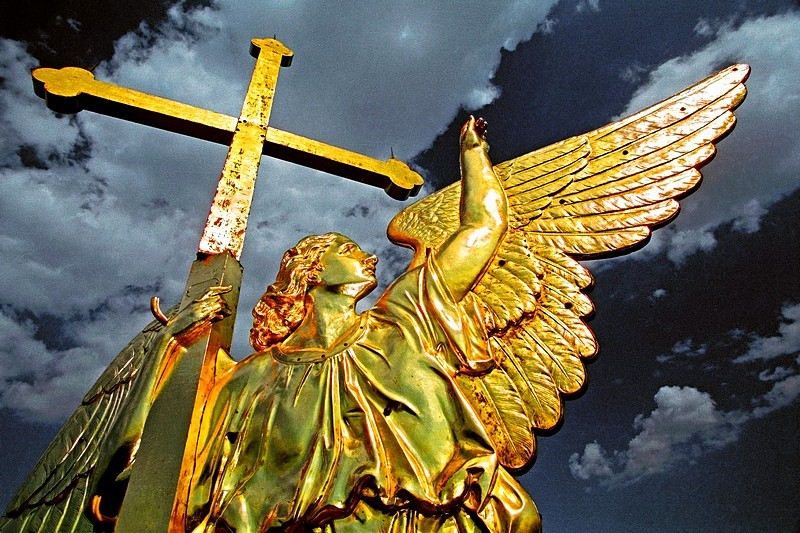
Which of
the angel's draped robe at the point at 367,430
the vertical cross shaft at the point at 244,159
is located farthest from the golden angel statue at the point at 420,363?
the vertical cross shaft at the point at 244,159

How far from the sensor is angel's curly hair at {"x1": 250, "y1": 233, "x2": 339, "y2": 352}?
2.36 metres

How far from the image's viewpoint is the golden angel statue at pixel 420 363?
1.81 m

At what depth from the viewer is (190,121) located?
268cm

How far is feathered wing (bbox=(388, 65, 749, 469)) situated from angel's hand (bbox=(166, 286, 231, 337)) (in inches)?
32.5

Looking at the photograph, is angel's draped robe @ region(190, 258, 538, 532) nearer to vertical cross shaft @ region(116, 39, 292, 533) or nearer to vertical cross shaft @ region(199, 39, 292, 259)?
vertical cross shaft @ region(116, 39, 292, 533)

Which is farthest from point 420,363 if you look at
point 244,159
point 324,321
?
point 244,159

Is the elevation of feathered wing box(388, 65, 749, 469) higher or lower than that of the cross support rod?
lower

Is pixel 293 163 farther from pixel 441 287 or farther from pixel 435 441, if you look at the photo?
pixel 435 441

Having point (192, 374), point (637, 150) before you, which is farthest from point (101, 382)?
point (637, 150)

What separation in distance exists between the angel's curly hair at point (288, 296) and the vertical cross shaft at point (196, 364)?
0.14 meters

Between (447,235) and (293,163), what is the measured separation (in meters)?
0.98

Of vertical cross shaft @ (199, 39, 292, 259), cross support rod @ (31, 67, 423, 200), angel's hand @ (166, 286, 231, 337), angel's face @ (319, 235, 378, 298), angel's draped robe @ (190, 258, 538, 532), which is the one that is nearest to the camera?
angel's draped robe @ (190, 258, 538, 532)

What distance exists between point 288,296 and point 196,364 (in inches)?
18.3

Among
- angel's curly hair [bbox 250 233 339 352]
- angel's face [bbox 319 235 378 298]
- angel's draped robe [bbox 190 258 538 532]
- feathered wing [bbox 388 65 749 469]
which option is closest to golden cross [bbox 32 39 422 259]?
angel's curly hair [bbox 250 233 339 352]
